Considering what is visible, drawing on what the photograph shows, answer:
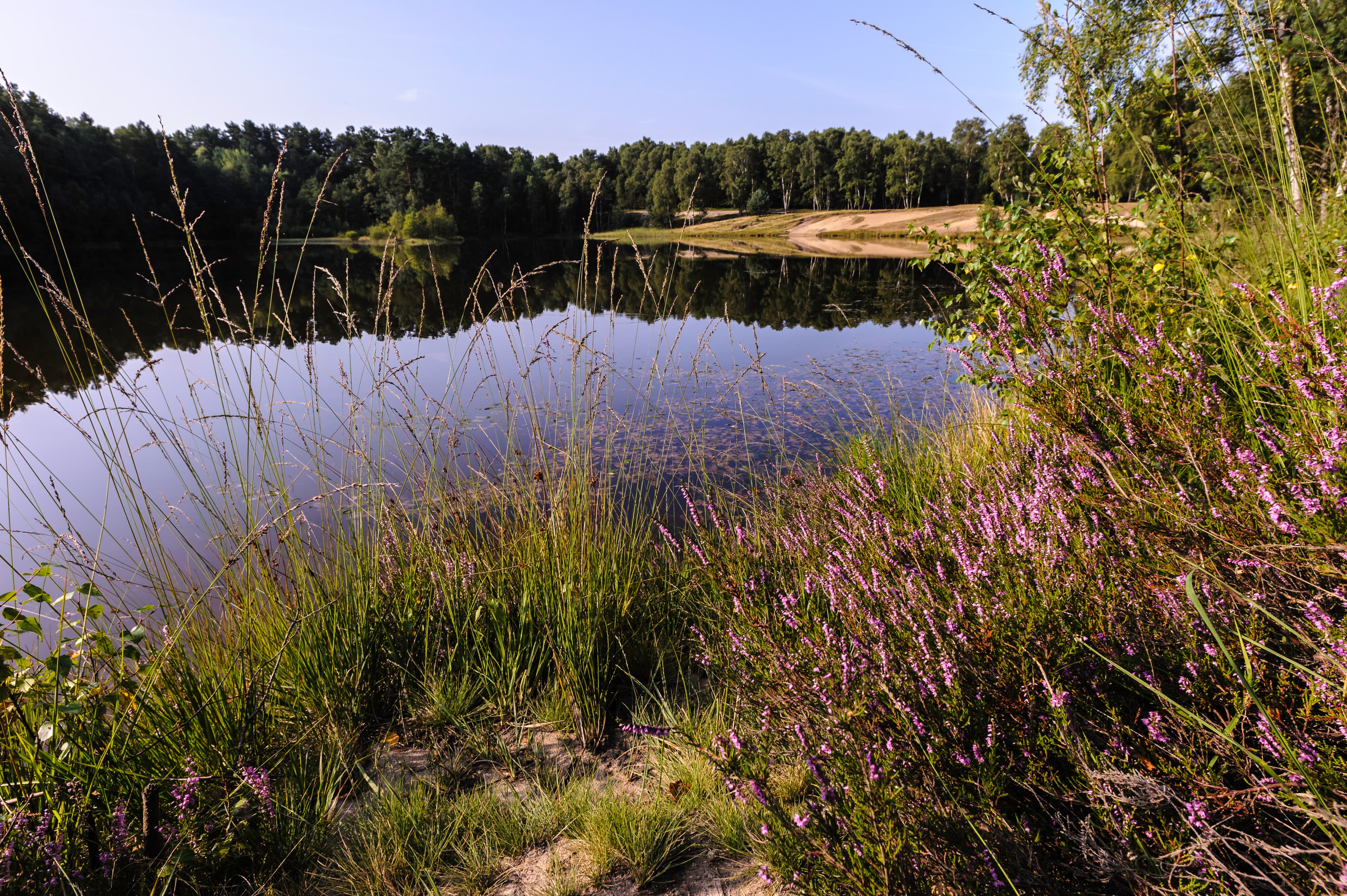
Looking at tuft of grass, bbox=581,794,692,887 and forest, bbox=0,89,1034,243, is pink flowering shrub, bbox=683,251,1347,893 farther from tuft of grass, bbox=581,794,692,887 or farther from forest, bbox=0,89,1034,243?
forest, bbox=0,89,1034,243

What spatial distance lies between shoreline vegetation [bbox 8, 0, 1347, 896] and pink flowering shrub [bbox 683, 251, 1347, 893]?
14mm

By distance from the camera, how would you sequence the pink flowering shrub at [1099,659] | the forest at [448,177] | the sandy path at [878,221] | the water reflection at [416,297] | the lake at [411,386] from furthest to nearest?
1. the sandy path at [878,221]
2. the forest at [448,177]
3. the water reflection at [416,297]
4. the lake at [411,386]
5. the pink flowering shrub at [1099,659]

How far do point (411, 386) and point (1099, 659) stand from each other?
32.9 feet

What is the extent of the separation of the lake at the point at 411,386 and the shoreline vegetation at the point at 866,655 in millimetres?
208

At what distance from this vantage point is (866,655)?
1.58 meters

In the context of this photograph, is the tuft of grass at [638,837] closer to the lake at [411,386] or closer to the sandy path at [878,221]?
the lake at [411,386]

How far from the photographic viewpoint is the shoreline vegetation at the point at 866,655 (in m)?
1.28

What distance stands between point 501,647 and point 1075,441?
7.37 ft

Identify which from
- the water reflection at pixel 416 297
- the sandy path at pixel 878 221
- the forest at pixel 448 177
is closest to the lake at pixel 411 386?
the water reflection at pixel 416 297

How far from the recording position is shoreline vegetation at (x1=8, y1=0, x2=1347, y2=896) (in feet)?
4.19

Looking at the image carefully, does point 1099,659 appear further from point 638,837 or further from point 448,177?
point 448,177

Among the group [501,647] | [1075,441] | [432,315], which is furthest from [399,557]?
[432,315]

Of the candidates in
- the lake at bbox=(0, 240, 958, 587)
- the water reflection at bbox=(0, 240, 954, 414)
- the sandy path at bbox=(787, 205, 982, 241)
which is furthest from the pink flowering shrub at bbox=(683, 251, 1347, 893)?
the sandy path at bbox=(787, 205, 982, 241)

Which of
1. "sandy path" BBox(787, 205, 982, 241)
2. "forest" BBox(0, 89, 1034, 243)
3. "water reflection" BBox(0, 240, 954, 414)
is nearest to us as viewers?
"water reflection" BBox(0, 240, 954, 414)
